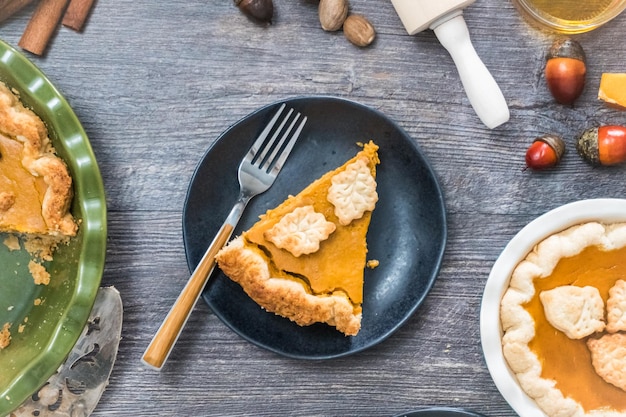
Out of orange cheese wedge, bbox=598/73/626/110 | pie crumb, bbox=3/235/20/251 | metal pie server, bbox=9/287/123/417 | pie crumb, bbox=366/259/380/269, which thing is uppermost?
orange cheese wedge, bbox=598/73/626/110

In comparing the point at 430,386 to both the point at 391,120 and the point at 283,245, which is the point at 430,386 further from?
the point at 391,120

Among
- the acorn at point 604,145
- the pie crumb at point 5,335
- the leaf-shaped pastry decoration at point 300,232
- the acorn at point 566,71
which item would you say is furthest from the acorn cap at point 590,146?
the pie crumb at point 5,335

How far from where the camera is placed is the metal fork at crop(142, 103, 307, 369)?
190cm

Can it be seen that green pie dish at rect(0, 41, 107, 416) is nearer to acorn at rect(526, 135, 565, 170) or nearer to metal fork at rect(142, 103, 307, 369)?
metal fork at rect(142, 103, 307, 369)

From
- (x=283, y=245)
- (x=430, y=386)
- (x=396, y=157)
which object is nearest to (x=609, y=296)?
(x=430, y=386)

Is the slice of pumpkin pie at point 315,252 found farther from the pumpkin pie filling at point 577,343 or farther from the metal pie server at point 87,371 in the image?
the pumpkin pie filling at point 577,343

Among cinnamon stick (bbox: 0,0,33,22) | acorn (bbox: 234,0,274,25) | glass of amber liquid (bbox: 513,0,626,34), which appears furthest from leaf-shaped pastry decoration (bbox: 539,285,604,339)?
cinnamon stick (bbox: 0,0,33,22)

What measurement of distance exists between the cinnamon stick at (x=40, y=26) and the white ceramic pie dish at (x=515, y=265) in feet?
5.03

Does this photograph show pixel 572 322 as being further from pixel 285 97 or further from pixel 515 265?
pixel 285 97

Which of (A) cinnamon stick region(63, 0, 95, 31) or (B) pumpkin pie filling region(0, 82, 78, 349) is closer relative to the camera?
(B) pumpkin pie filling region(0, 82, 78, 349)

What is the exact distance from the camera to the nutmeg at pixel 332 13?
6.47 feet

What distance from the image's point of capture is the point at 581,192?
2.05 meters

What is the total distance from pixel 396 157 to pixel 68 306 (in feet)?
3.49

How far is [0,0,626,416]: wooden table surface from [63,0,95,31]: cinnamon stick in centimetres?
3
